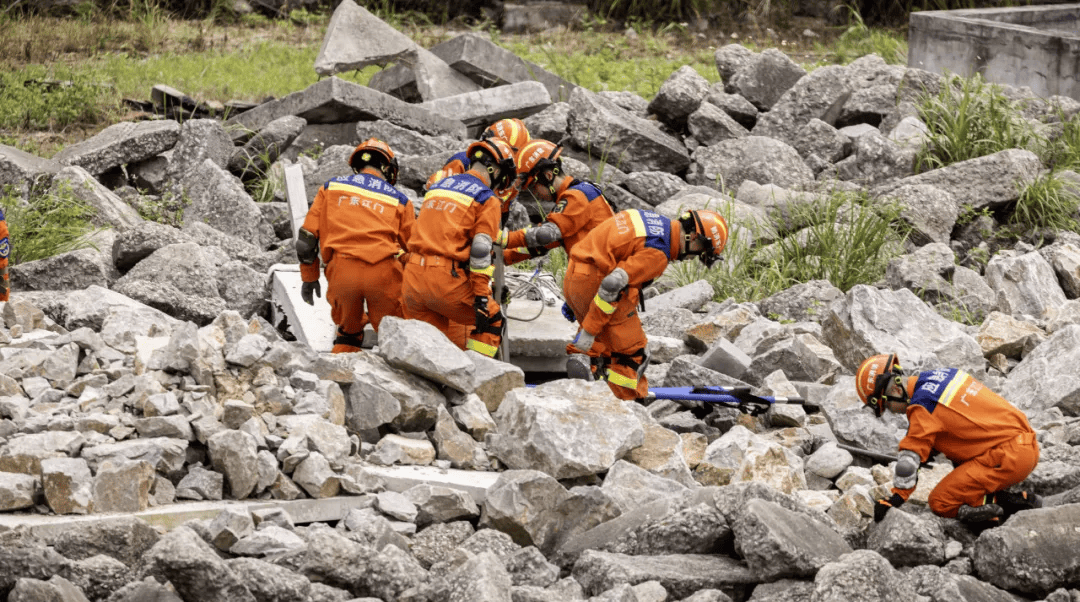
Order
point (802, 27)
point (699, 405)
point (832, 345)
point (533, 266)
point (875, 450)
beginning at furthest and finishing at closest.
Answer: point (802, 27) < point (533, 266) < point (832, 345) < point (699, 405) < point (875, 450)

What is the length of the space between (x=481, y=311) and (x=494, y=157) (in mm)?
1013

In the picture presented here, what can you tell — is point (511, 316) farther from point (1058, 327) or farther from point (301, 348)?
point (1058, 327)

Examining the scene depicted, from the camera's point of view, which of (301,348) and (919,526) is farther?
(301,348)

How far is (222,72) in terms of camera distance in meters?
14.7

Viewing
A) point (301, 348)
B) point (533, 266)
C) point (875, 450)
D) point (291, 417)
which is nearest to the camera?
point (291, 417)

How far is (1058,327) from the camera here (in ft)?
28.6

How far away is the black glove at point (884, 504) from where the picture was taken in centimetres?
562

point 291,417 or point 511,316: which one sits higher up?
point 291,417

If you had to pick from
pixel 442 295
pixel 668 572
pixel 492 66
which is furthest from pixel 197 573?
pixel 492 66

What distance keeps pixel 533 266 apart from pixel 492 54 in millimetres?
4655

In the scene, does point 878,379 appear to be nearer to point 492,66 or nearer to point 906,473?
point 906,473

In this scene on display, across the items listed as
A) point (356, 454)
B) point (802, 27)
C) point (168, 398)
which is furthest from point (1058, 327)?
point (802, 27)

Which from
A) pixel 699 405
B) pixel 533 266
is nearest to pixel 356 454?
pixel 699 405

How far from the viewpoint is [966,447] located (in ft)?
18.9
